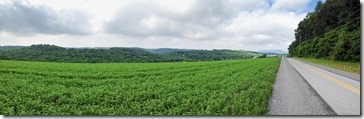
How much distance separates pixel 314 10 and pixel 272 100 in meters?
2.42

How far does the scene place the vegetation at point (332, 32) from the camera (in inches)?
218

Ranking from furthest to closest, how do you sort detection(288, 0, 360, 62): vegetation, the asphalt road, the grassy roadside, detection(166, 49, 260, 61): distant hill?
detection(166, 49, 260, 61): distant hill
detection(288, 0, 360, 62): vegetation
the grassy roadside
the asphalt road

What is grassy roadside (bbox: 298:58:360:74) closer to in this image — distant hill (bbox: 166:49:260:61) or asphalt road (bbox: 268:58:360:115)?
asphalt road (bbox: 268:58:360:115)

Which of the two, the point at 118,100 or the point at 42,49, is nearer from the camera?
the point at 118,100

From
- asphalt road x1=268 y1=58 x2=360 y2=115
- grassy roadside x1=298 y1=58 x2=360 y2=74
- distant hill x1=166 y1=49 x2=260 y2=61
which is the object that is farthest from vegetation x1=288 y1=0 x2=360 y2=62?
distant hill x1=166 y1=49 x2=260 y2=61

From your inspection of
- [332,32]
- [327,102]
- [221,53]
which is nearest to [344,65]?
[332,32]

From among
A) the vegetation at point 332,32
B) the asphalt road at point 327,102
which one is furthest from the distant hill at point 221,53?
the asphalt road at point 327,102

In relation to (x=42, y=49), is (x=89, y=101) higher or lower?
lower

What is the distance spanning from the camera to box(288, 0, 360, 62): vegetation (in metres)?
5.54

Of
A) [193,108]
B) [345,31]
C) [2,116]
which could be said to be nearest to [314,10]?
[345,31]

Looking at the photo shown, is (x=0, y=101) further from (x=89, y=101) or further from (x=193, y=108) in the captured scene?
(x=193, y=108)

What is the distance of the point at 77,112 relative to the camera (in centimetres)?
541

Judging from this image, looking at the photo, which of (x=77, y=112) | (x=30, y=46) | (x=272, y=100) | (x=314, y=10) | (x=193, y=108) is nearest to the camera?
(x=77, y=112)

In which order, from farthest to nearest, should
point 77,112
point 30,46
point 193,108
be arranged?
point 30,46 → point 193,108 → point 77,112
